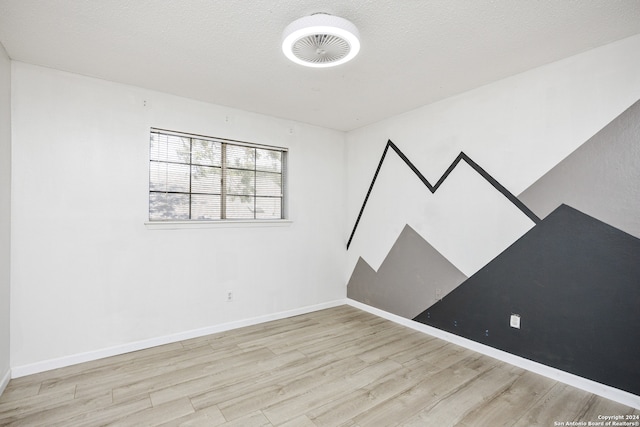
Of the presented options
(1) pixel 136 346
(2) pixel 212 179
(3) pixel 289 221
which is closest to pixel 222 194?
(2) pixel 212 179

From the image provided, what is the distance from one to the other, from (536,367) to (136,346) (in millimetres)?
3630

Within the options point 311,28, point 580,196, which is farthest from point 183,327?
point 580,196

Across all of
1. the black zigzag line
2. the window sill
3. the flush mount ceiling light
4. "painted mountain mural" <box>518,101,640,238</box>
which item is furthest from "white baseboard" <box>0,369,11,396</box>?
"painted mountain mural" <box>518,101,640,238</box>

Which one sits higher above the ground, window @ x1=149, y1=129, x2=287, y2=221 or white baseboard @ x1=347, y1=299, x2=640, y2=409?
window @ x1=149, y1=129, x2=287, y2=221

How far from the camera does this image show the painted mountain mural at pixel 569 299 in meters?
2.16

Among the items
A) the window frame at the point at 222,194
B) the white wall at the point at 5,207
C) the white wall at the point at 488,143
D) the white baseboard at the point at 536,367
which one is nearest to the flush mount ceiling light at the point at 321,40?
the white wall at the point at 488,143

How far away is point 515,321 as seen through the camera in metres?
2.71

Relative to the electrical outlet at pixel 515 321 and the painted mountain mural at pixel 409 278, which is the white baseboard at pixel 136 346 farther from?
the electrical outlet at pixel 515 321

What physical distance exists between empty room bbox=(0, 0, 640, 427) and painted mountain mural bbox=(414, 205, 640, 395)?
0.05 feet

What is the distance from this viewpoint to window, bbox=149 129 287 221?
3221 mm

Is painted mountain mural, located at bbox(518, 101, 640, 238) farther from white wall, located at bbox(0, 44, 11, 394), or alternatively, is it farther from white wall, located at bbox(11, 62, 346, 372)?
white wall, located at bbox(0, 44, 11, 394)

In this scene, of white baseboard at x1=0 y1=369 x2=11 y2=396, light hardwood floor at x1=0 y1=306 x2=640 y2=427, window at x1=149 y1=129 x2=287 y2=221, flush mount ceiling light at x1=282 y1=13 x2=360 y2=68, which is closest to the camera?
flush mount ceiling light at x1=282 y1=13 x2=360 y2=68

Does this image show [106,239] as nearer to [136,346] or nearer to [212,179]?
[136,346]

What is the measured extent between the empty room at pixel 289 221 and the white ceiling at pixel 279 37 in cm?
2
